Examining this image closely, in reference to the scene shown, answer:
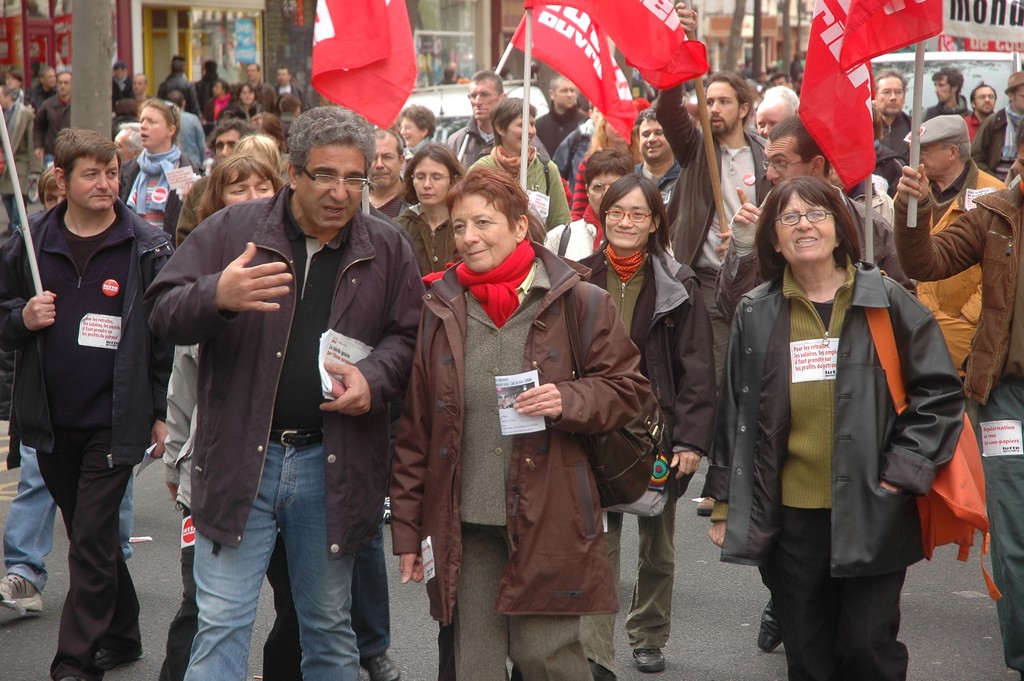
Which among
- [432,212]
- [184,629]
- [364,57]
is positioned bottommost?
[184,629]

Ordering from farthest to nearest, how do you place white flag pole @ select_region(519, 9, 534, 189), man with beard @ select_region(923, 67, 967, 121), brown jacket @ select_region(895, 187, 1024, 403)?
man with beard @ select_region(923, 67, 967, 121)
white flag pole @ select_region(519, 9, 534, 189)
brown jacket @ select_region(895, 187, 1024, 403)

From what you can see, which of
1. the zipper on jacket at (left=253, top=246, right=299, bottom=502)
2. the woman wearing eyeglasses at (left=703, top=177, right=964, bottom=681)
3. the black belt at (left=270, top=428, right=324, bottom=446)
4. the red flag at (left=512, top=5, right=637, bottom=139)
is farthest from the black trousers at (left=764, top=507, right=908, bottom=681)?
the red flag at (left=512, top=5, right=637, bottom=139)

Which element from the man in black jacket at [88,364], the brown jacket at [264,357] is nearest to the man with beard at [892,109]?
the man in black jacket at [88,364]

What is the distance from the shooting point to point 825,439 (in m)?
4.21

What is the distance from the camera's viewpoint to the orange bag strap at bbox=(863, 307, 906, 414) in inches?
163

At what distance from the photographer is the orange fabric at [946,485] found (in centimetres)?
407

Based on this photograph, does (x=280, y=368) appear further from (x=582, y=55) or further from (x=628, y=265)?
(x=582, y=55)

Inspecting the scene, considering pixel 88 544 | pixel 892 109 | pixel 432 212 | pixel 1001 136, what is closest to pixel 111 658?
pixel 88 544

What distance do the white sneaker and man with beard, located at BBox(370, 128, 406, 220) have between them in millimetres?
2805

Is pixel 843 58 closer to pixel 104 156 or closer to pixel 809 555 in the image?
pixel 809 555

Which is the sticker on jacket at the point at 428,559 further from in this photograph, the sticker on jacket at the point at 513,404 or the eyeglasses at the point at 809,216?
the eyeglasses at the point at 809,216

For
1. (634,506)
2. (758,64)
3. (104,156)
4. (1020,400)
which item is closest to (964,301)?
(1020,400)

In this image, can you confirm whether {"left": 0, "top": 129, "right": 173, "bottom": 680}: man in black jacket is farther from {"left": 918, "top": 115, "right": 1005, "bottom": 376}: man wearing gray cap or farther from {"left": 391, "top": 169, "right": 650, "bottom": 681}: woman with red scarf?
{"left": 918, "top": 115, "right": 1005, "bottom": 376}: man wearing gray cap

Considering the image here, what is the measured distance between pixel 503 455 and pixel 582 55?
4369 millimetres
